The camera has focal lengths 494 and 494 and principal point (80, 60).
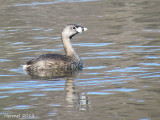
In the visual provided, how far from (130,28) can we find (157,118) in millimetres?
11426

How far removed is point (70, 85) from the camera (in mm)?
11383

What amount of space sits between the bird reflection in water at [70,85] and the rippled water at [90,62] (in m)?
0.02

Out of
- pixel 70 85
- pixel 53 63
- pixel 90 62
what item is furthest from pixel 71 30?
pixel 70 85

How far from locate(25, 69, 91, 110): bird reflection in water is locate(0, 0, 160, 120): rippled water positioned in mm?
21

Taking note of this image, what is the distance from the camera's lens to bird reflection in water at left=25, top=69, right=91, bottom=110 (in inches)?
381

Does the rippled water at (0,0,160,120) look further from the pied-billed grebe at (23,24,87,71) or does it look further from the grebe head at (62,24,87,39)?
the grebe head at (62,24,87,39)

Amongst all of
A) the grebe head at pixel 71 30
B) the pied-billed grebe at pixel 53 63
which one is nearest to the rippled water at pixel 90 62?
the pied-billed grebe at pixel 53 63

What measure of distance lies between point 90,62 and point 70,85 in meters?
Result: 2.73

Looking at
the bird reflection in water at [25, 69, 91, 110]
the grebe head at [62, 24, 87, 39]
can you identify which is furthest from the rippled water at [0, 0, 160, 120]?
the grebe head at [62, 24, 87, 39]

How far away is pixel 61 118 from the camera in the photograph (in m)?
8.66

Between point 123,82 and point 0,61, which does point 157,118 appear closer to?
point 123,82

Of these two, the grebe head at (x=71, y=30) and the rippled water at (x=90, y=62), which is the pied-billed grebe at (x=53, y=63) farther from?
the grebe head at (x=71, y=30)

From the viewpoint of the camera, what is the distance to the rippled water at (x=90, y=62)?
9.28 m

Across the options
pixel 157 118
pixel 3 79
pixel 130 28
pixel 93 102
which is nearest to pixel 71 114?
pixel 93 102
